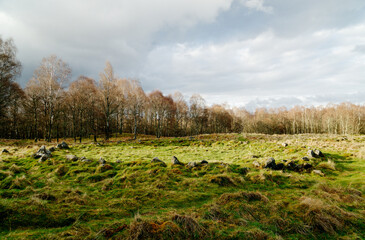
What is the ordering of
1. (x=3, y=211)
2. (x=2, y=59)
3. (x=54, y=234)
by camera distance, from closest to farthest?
(x=54, y=234) → (x=3, y=211) → (x=2, y=59)

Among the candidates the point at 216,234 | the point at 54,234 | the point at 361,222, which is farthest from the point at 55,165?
the point at 361,222

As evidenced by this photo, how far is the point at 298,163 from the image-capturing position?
11.2 meters

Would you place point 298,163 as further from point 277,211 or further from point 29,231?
point 29,231

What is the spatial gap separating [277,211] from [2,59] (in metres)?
37.9

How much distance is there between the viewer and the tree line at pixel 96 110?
1158 inches

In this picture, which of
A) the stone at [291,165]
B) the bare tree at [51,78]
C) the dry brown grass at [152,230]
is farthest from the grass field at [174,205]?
the bare tree at [51,78]

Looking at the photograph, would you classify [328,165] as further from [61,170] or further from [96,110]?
[96,110]

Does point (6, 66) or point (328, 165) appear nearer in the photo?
point (328, 165)

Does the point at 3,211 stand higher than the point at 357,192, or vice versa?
the point at 3,211

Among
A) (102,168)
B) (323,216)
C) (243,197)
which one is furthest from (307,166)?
(102,168)

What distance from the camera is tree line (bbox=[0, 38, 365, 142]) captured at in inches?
1158

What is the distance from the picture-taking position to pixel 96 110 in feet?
153

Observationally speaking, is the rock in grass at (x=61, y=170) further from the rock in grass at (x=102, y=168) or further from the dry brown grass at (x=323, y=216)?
the dry brown grass at (x=323, y=216)

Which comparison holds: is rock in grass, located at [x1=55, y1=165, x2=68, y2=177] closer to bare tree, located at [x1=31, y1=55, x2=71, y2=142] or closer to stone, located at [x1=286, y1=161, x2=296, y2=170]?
stone, located at [x1=286, y1=161, x2=296, y2=170]
